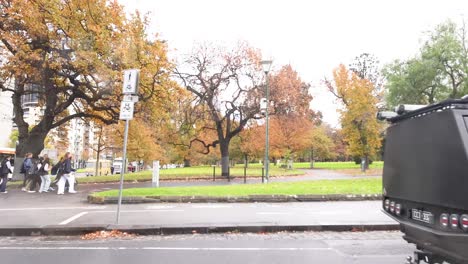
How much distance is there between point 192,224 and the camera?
9891mm

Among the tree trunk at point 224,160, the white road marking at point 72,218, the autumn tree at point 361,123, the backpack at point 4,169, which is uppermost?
the autumn tree at point 361,123

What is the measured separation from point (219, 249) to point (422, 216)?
3.84 meters

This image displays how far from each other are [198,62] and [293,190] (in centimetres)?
1828

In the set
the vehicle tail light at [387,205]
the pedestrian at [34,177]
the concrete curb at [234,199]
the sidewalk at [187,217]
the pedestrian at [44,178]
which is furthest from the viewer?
the pedestrian at [34,177]

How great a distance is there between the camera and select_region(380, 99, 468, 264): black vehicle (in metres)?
4.21

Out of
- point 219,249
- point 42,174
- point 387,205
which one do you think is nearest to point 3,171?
point 42,174

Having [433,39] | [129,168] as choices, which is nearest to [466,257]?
[433,39]

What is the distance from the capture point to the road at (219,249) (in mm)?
6789

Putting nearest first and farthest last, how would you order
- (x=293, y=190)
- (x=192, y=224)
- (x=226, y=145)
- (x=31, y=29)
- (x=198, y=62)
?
(x=192, y=224) < (x=293, y=190) < (x=31, y=29) < (x=198, y=62) < (x=226, y=145)

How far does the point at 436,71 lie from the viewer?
26.0 metres

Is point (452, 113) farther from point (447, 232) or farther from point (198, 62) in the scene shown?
point (198, 62)

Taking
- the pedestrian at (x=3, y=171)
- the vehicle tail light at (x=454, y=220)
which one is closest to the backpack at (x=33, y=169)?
the pedestrian at (x=3, y=171)

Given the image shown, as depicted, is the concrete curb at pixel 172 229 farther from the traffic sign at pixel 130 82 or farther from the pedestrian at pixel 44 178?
the pedestrian at pixel 44 178

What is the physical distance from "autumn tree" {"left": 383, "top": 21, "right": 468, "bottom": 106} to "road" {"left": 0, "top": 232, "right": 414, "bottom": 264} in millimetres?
19785
